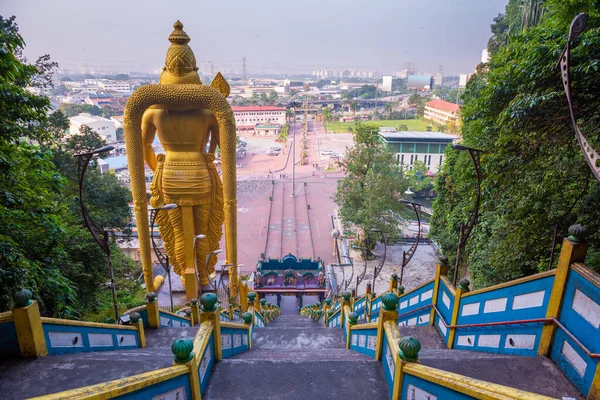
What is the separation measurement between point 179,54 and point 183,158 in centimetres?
251

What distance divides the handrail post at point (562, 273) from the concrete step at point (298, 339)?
3.97 m

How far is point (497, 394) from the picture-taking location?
110 inches

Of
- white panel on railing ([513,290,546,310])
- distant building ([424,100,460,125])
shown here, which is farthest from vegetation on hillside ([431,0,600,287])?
distant building ([424,100,460,125])

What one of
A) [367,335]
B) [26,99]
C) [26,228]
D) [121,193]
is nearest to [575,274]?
[367,335]

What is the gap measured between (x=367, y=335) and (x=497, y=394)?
3.16 m

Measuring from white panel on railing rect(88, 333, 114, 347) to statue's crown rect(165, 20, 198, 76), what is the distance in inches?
252

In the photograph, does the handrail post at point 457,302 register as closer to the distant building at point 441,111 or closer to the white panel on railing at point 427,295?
the white panel on railing at point 427,295

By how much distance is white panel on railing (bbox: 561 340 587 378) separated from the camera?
→ 11.8ft

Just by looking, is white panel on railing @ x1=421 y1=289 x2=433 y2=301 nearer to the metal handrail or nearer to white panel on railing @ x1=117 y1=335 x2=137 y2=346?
the metal handrail

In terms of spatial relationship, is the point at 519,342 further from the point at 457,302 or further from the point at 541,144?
the point at 541,144

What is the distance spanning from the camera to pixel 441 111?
75.5 meters

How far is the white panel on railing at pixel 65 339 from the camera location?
425 centimetres

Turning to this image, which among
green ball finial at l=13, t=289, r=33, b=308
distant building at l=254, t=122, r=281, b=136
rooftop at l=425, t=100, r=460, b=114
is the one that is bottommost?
distant building at l=254, t=122, r=281, b=136

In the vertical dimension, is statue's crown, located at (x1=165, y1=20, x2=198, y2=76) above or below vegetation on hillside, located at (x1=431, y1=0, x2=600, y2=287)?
above
